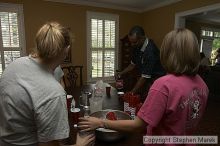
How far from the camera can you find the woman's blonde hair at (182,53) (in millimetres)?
812

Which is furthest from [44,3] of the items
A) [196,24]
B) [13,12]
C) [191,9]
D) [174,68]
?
[196,24]

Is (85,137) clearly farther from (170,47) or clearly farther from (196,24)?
(196,24)

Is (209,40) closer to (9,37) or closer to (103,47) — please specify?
(103,47)

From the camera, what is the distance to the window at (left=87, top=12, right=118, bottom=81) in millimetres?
4648

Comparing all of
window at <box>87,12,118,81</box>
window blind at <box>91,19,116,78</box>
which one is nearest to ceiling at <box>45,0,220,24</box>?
window at <box>87,12,118,81</box>

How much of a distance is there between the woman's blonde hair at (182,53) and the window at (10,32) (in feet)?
12.5

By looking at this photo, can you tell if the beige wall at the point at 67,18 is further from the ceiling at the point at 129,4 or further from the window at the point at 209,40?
the window at the point at 209,40

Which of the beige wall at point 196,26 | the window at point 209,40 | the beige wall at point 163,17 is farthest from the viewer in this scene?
the window at point 209,40

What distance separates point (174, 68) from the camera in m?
0.82

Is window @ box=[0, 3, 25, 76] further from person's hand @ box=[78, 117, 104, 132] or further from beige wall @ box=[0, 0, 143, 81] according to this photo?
person's hand @ box=[78, 117, 104, 132]

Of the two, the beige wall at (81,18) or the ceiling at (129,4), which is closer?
the beige wall at (81,18)

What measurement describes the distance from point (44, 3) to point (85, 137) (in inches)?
150

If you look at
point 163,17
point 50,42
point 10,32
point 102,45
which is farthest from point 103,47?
point 50,42

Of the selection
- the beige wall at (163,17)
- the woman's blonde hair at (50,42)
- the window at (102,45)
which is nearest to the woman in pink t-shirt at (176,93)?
the woman's blonde hair at (50,42)
